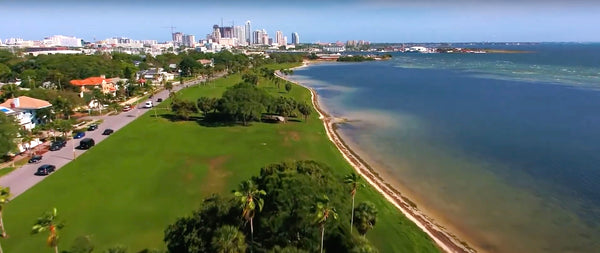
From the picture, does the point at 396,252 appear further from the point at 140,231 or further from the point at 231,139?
the point at 231,139

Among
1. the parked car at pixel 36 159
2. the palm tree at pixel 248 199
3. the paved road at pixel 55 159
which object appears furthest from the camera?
the parked car at pixel 36 159

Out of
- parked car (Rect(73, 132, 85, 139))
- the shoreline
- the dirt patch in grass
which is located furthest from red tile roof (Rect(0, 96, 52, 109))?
the shoreline

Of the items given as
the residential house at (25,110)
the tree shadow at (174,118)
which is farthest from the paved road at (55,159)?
the residential house at (25,110)

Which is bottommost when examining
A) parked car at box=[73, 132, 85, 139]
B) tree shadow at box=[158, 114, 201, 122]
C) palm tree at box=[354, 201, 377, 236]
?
tree shadow at box=[158, 114, 201, 122]

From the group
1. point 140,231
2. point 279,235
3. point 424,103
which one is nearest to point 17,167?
point 140,231

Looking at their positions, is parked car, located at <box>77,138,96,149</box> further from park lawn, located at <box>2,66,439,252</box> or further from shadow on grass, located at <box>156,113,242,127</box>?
shadow on grass, located at <box>156,113,242,127</box>

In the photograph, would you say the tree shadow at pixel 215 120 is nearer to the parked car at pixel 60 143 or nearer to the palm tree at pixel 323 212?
the parked car at pixel 60 143

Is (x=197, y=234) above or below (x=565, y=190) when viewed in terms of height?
above
